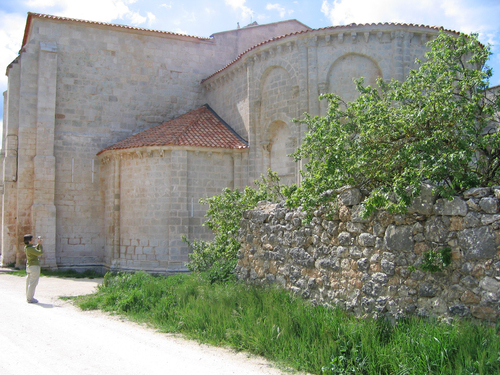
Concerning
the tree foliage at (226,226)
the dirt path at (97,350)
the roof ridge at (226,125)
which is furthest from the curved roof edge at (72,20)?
the dirt path at (97,350)

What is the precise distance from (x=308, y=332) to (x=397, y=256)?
155 centimetres

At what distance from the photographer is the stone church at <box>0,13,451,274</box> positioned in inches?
581

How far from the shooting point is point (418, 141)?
5633mm

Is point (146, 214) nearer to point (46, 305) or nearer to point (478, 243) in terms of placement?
point (46, 305)

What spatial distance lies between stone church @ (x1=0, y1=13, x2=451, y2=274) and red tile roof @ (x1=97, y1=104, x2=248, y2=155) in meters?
0.09

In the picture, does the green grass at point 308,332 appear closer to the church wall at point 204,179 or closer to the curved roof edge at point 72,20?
the church wall at point 204,179

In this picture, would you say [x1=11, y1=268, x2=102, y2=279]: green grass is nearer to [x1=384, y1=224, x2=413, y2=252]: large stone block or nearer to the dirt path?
the dirt path

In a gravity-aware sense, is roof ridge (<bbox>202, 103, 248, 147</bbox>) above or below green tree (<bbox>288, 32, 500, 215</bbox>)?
above

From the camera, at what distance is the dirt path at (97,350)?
17.7 ft

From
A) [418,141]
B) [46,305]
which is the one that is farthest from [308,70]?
[46,305]

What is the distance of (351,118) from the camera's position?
23.6 ft

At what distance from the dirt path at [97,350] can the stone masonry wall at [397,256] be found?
1.60 metres

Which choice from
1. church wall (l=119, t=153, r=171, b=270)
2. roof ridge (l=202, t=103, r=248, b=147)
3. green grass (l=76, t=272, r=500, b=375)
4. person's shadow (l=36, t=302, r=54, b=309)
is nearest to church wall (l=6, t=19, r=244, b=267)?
roof ridge (l=202, t=103, r=248, b=147)

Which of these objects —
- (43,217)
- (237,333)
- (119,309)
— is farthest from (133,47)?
(237,333)
